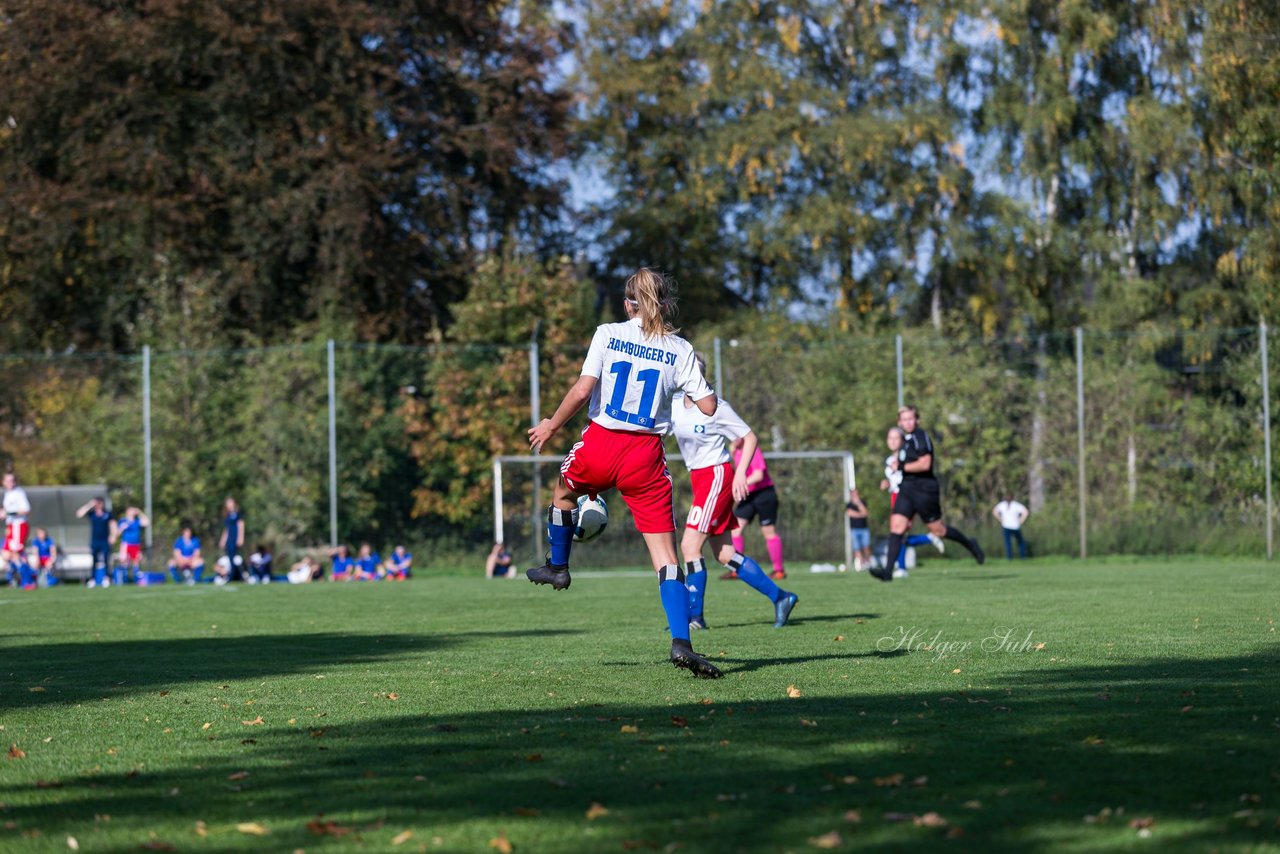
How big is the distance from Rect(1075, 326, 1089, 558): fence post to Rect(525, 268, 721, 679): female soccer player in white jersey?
1986 centimetres

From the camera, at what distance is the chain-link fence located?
27484mm

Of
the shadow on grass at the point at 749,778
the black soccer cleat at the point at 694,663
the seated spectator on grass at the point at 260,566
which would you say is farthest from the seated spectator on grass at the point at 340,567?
the shadow on grass at the point at 749,778

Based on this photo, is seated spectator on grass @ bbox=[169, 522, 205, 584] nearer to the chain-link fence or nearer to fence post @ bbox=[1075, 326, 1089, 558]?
the chain-link fence

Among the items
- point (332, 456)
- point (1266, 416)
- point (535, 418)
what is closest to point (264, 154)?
point (332, 456)

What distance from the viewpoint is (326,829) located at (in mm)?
4645

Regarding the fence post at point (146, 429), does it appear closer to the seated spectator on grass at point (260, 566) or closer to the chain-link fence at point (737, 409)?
the chain-link fence at point (737, 409)

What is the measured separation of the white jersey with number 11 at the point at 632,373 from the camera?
8555mm

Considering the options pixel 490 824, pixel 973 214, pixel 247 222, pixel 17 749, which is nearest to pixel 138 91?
pixel 247 222

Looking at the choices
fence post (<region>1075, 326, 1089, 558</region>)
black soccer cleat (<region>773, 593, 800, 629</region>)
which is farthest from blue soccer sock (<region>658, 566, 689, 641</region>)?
fence post (<region>1075, 326, 1089, 558</region>)

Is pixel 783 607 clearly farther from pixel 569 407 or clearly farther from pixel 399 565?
pixel 399 565

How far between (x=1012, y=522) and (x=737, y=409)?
485cm

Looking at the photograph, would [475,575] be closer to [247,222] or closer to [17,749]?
[247,222]

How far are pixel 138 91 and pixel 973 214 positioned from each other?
18110 millimetres

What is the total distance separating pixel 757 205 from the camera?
4075 cm
